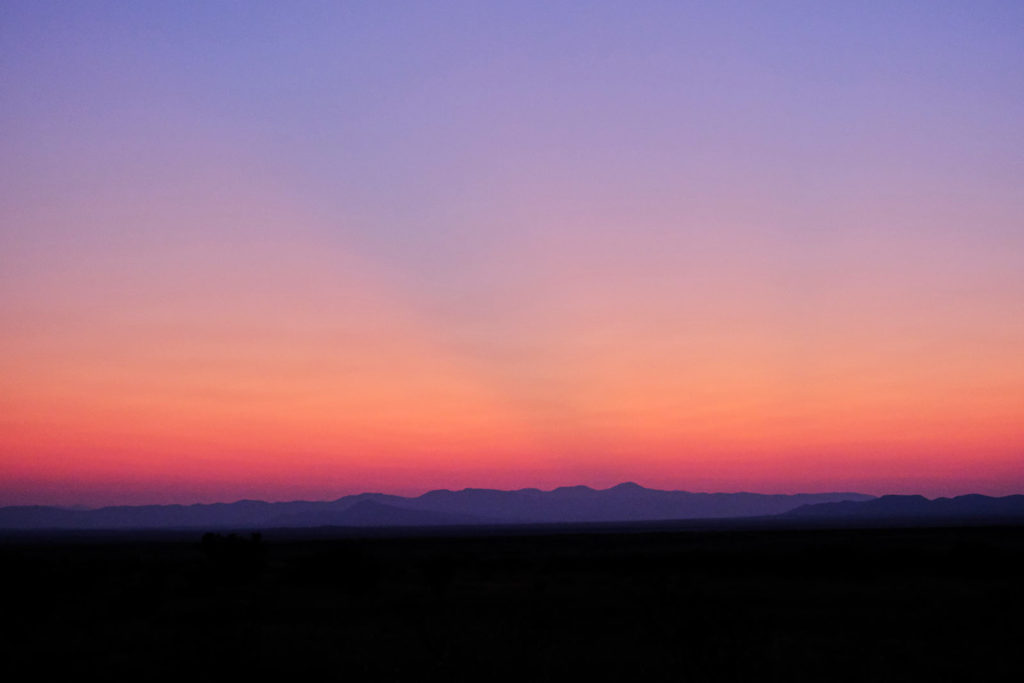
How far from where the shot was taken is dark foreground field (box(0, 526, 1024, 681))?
18.1 m

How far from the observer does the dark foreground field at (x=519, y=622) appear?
59.4ft

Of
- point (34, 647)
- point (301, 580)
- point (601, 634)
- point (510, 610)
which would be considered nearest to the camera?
point (34, 647)

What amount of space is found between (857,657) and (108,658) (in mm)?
16323

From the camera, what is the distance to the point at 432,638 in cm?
2275

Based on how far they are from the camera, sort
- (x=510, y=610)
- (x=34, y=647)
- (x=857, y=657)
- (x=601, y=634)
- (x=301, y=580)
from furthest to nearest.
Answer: (x=301, y=580) < (x=510, y=610) < (x=601, y=634) < (x=34, y=647) < (x=857, y=657)

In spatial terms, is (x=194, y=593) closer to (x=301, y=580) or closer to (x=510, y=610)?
(x=301, y=580)

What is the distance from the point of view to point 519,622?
26.5 m

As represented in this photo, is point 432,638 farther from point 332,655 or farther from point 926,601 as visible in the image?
point 926,601

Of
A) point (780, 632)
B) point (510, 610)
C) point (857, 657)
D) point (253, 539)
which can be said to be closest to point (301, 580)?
point (253, 539)

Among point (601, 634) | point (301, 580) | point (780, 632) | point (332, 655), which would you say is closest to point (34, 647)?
point (332, 655)

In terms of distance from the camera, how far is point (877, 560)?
164 ft

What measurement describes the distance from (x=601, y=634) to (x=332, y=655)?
22.5 feet

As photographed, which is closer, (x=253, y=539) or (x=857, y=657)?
(x=857, y=657)

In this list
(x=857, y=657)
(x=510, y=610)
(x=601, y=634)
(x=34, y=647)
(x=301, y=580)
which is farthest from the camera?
(x=301, y=580)
